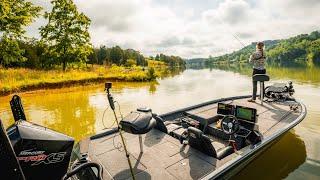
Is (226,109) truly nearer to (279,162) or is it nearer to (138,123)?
(279,162)

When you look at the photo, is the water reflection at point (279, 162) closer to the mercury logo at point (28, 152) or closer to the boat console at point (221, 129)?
the boat console at point (221, 129)

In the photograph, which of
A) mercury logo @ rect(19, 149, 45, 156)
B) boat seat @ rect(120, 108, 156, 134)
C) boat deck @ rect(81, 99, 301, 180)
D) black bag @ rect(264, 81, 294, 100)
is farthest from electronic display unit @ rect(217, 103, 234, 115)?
mercury logo @ rect(19, 149, 45, 156)

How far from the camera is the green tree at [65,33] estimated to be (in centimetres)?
2673

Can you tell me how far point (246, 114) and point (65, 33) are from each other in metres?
26.0

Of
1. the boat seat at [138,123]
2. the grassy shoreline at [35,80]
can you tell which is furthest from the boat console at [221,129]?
the grassy shoreline at [35,80]

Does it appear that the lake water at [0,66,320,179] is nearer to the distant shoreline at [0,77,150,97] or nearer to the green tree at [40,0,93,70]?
the distant shoreline at [0,77,150,97]

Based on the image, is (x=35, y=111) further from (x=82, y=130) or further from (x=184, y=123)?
(x=184, y=123)

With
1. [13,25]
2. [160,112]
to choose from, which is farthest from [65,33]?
[160,112]

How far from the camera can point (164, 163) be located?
4688 millimetres

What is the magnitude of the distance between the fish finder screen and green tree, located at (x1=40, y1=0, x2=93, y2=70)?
24.5m

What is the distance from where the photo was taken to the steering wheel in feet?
18.8

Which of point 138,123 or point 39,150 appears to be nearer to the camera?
point 39,150

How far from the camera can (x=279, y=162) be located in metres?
6.55

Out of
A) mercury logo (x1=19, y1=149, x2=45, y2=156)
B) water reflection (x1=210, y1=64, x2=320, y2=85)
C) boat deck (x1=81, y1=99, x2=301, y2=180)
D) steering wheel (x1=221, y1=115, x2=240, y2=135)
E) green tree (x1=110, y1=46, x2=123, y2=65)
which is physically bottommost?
water reflection (x1=210, y1=64, x2=320, y2=85)
